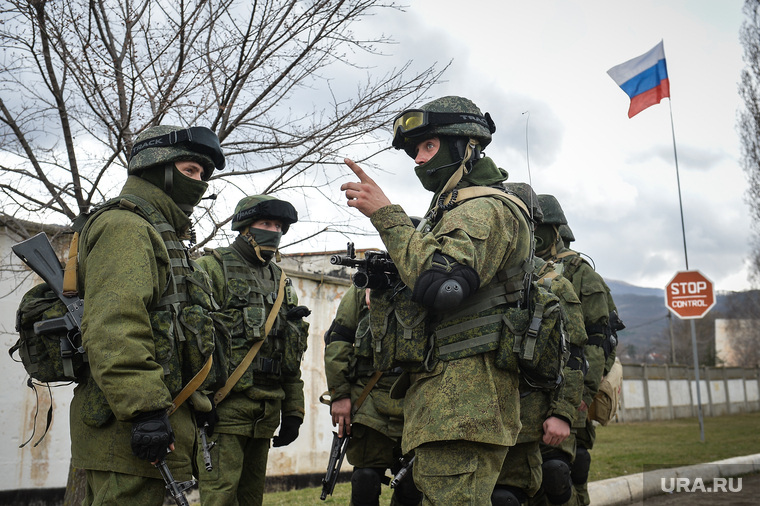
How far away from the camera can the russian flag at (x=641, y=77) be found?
36.8 ft

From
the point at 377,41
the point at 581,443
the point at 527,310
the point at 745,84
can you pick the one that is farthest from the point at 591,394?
the point at 745,84

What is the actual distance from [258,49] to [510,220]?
3.15 m

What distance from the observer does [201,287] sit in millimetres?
3178

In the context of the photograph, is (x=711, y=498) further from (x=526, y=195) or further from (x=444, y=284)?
(x=444, y=284)

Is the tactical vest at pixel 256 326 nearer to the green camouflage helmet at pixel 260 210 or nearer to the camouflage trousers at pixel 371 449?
the green camouflage helmet at pixel 260 210

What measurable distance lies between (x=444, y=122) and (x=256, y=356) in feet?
7.22

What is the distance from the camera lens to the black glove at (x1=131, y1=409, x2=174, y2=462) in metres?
2.62

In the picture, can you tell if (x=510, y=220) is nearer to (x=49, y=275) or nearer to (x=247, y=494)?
(x=49, y=275)

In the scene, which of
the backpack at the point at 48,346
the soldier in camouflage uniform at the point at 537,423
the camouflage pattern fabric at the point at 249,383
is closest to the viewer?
the backpack at the point at 48,346

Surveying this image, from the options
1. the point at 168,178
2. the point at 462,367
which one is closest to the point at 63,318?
the point at 168,178

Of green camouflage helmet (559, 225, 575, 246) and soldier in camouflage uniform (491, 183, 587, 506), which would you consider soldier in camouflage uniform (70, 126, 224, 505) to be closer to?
soldier in camouflage uniform (491, 183, 587, 506)

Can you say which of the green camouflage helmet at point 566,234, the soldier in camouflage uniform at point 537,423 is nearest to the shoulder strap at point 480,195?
the soldier in camouflage uniform at point 537,423

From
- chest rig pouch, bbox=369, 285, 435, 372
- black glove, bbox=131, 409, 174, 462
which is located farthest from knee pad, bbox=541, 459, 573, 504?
black glove, bbox=131, 409, 174, 462

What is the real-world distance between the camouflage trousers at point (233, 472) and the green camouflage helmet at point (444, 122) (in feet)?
7.60
